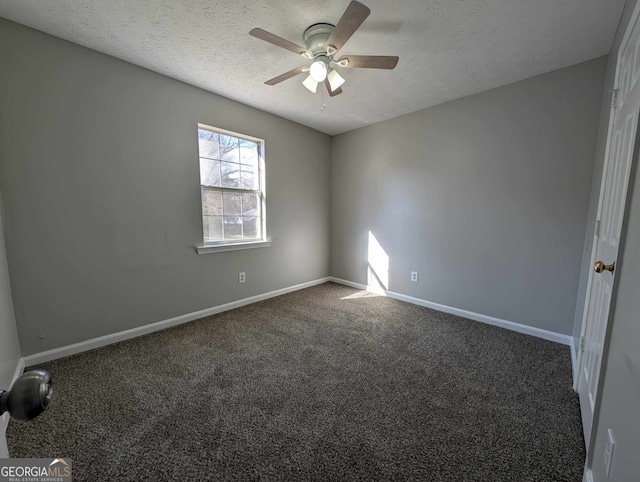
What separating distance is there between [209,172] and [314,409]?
2539mm

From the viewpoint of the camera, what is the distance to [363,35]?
1936 millimetres

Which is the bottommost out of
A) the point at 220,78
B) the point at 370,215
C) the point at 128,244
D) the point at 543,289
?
the point at 543,289

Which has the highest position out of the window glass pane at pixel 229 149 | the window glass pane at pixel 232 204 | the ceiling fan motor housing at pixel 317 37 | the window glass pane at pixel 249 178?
the ceiling fan motor housing at pixel 317 37

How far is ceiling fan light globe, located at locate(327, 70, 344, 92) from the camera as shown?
79.4 inches

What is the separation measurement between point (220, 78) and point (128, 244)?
1.76 m

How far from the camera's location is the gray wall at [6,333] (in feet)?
5.14

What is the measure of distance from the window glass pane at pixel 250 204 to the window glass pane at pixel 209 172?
0.39 m

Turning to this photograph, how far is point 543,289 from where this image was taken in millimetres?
2533

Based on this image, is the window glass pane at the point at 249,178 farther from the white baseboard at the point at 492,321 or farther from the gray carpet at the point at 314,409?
the white baseboard at the point at 492,321

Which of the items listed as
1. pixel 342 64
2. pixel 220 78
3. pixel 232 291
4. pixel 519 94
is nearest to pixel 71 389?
pixel 232 291

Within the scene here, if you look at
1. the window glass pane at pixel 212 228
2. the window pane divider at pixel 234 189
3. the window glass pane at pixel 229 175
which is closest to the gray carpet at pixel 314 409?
the window glass pane at pixel 212 228

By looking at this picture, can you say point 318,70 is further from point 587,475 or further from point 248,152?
point 587,475

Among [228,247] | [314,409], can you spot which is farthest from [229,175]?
[314,409]

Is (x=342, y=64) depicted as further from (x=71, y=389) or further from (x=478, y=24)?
(x=71, y=389)
